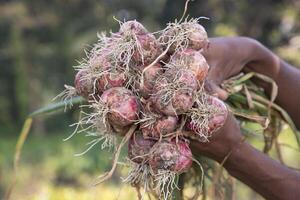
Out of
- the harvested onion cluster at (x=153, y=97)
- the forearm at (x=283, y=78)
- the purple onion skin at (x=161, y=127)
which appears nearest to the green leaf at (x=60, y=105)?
the harvested onion cluster at (x=153, y=97)

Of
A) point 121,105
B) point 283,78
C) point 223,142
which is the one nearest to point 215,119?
point 223,142

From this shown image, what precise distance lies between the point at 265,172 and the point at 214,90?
0.21 metres

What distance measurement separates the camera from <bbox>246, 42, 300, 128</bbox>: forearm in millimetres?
1744

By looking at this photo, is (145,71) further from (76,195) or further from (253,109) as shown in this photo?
(76,195)

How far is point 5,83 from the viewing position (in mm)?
15375

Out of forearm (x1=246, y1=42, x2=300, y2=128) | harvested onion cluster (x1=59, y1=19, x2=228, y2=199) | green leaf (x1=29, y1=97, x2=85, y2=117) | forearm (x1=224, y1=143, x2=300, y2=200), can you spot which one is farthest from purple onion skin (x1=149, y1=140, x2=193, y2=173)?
forearm (x1=246, y1=42, x2=300, y2=128)

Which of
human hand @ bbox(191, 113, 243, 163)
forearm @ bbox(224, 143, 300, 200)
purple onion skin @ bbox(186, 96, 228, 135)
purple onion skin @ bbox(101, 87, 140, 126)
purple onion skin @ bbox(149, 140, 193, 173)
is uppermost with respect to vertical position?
purple onion skin @ bbox(101, 87, 140, 126)

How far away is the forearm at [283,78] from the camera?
1.74m

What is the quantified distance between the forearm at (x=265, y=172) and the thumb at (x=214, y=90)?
130 mm

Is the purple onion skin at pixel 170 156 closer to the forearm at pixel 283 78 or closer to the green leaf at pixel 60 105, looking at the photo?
the green leaf at pixel 60 105

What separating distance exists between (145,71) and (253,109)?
480 millimetres

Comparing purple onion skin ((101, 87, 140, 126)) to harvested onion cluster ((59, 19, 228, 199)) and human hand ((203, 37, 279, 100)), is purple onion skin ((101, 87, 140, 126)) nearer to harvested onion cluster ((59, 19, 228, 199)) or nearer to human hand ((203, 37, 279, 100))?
harvested onion cluster ((59, 19, 228, 199))

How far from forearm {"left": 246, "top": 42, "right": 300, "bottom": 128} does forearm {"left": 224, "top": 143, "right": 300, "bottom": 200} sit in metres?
0.29

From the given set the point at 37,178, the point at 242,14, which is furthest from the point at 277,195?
the point at 242,14
